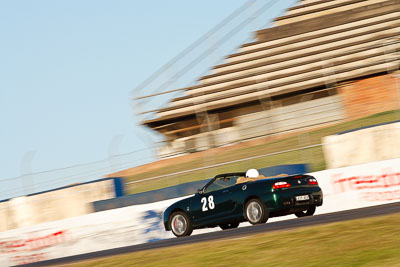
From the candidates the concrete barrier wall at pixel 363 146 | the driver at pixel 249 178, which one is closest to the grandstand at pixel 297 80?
the concrete barrier wall at pixel 363 146

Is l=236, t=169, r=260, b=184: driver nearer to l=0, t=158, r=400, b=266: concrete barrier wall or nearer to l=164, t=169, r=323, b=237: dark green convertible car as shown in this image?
l=164, t=169, r=323, b=237: dark green convertible car

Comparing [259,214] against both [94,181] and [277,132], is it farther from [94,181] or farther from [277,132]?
[277,132]

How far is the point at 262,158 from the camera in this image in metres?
18.0

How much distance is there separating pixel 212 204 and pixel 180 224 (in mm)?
1010

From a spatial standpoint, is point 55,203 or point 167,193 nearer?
point 167,193

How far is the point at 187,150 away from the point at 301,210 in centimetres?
1182

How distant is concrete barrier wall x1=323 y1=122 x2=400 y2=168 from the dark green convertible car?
2.28 metres

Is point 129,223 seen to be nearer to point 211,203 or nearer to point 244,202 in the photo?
point 211,203

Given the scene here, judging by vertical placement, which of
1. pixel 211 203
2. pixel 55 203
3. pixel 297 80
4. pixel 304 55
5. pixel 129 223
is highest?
pixel 304 55

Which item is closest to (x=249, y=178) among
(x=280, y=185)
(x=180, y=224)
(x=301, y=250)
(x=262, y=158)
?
(x=280, y=185)

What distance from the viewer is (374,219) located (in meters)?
9.70

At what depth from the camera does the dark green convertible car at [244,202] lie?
12.6 m

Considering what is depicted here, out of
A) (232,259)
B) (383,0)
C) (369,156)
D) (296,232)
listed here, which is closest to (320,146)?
(369,156)

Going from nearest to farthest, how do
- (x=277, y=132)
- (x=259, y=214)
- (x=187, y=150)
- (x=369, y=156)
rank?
(x=259, y=214), (x=369, y=156), (x=277, y=132), (x=187, y=150)
